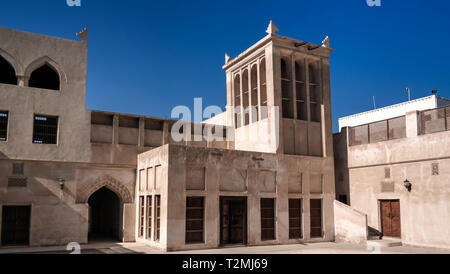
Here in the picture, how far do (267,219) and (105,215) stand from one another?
10.9 metres

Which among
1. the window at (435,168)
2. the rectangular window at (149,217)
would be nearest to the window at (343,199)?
the window at (435,168)

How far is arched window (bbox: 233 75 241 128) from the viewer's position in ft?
81.7

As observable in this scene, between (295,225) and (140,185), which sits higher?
(140,185)

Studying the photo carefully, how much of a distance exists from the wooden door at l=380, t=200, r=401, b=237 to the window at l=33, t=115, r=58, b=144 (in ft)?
54.5

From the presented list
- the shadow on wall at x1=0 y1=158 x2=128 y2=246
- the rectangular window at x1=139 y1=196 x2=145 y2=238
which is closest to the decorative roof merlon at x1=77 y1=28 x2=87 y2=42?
the shadow on wall at x1=0 y1=158 x2=128 y2=246

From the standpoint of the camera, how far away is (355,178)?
22.2m

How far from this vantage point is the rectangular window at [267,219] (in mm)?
19672

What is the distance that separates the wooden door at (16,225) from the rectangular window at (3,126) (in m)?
3.17

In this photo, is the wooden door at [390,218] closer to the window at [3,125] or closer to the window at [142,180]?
the window at [142,180]

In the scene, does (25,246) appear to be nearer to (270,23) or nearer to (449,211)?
(270,23)

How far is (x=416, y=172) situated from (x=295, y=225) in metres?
6.30

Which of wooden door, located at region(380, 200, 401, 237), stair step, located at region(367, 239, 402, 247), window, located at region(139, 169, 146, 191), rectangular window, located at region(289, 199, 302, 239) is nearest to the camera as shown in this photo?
stair step, located at region(367, 239, 402, 247)

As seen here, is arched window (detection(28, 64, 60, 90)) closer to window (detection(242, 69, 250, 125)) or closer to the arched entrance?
the arched entrance
